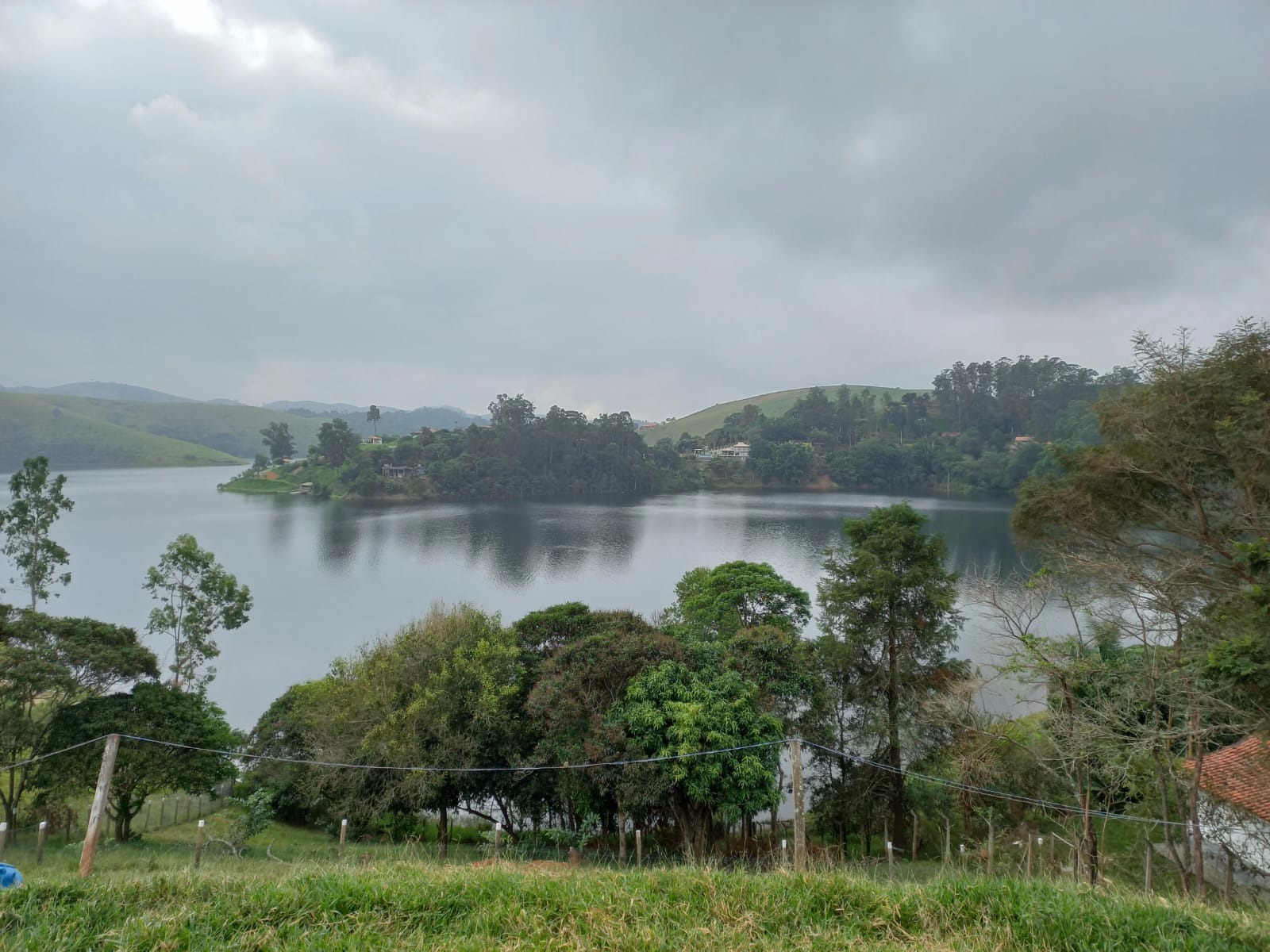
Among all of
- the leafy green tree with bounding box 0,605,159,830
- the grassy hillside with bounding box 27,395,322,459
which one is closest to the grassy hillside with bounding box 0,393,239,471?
the grassy hillside with bounding box 27,395,322,459

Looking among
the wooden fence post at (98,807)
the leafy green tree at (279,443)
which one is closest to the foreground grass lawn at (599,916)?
the wooden fence post at (98,807)

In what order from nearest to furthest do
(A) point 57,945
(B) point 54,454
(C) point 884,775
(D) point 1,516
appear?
(A) point 57,945
(C) point 884,775
(D) point 1,516
(B) point 54,454

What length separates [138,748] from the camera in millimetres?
10828

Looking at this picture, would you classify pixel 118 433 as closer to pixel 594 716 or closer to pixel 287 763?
pixel 287 763

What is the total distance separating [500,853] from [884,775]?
714 cm

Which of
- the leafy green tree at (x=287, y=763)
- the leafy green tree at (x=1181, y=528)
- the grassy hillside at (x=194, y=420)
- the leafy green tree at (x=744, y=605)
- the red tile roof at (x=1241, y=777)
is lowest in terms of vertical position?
the leafy green tree at (x=287, y=763)

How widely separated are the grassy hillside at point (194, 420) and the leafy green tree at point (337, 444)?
67.8 meters

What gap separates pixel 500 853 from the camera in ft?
32.8

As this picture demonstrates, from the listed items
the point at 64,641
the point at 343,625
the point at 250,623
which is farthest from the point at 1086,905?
the point at 250,623

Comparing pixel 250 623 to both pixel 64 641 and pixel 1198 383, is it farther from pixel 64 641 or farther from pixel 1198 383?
pixel 1198 383

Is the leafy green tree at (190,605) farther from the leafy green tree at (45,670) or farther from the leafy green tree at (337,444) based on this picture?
the leafy green tree at (337,444)

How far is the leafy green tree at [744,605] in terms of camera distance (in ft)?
48.5

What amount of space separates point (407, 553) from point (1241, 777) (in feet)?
126

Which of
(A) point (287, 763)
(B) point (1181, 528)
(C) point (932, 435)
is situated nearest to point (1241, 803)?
(B) point (1181, 528)
